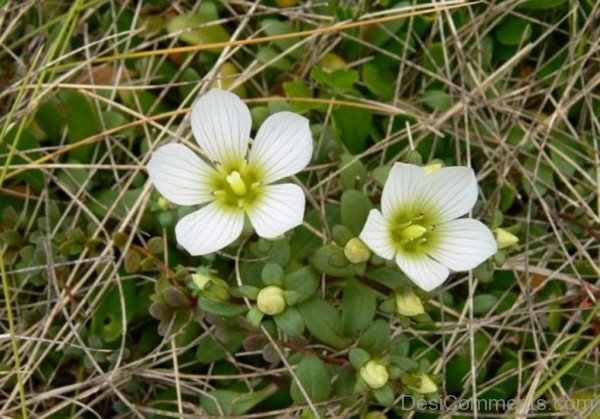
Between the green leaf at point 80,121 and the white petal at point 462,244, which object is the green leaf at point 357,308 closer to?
the white petal at point 462,244

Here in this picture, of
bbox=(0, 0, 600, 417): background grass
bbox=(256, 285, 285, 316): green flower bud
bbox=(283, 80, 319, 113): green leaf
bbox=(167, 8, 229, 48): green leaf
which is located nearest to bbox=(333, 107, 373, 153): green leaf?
bbox=(0, 0, 600, 417): background grass

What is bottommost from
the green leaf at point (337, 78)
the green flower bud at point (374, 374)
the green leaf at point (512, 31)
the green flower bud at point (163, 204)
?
the green flower bud at point (374, 374)

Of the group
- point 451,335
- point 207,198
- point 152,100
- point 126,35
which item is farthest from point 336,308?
point 126,35

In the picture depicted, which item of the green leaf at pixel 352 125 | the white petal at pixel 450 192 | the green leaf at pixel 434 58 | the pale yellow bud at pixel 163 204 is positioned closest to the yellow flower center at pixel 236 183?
the pale yellow bud at pixel 163 204

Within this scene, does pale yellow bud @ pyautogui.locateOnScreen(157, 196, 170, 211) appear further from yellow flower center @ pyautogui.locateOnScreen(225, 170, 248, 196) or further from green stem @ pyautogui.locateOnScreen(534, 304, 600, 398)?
green stem @ pyautogui.locateOnScreen(534, 304, 600, 398)

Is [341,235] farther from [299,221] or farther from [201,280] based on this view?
[201,280]

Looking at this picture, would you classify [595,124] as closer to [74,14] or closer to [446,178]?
[446,178]

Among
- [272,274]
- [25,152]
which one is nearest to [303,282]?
[272,274]
